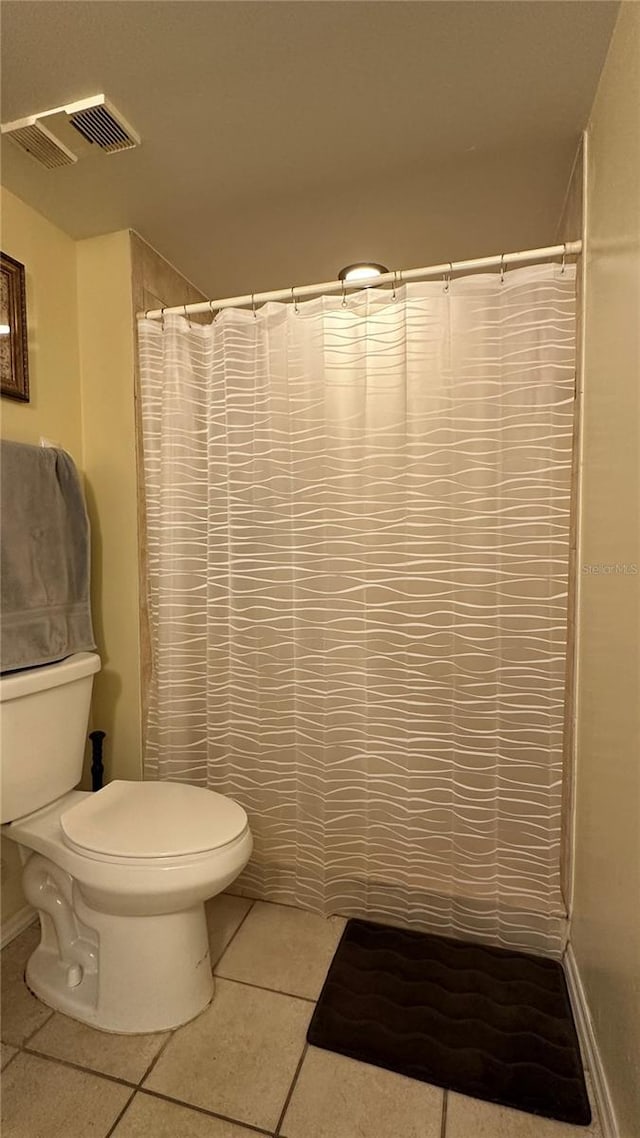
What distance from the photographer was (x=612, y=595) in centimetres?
105

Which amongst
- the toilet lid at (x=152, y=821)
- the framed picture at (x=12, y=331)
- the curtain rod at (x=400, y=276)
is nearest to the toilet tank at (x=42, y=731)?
the toilet lid at (x=152, y=821)

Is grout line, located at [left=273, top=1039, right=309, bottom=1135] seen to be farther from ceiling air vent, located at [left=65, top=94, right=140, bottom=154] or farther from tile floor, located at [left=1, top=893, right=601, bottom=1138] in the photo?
ceiling air vent, located at [left=65, top=94, right=140, bottom=154]

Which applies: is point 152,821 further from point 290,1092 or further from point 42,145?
point 42,145

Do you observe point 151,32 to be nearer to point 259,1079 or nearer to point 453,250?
point 453,250

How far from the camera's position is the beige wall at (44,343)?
1524mm

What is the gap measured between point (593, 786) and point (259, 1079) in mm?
962

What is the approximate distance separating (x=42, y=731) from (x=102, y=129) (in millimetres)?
1500

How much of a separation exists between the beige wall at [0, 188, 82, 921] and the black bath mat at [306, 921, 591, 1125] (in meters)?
1.02

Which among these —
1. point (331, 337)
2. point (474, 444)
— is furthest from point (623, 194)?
point (331, 337)

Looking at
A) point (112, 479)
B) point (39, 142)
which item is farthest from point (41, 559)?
point (39, 142)

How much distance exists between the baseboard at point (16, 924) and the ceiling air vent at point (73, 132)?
6.86 feet

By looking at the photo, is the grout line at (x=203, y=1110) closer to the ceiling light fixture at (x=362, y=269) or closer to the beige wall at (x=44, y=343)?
the beige wall at (x=44, y=343)

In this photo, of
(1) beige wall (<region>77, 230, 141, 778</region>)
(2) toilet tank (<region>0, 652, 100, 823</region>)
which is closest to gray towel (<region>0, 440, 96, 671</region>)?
(2) toilet tank (<region>0, 652, 100, 823</region>)

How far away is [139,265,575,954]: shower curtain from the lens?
4.48 ft
